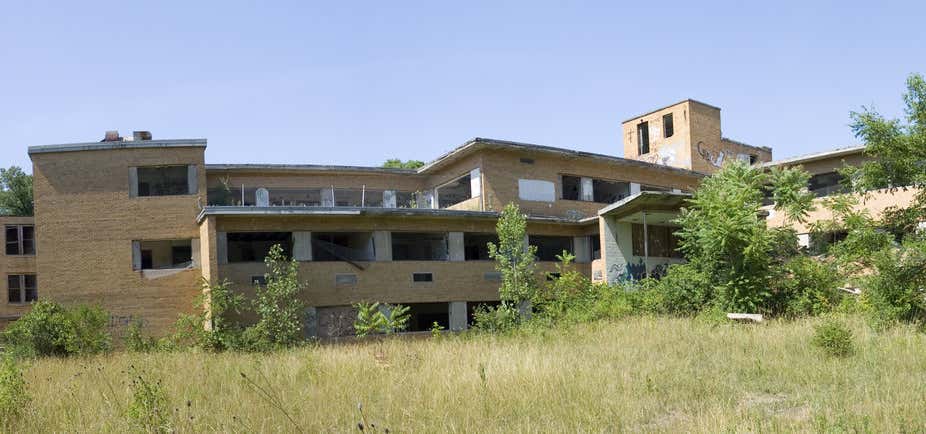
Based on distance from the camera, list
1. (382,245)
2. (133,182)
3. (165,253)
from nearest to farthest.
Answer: (133,182)
(382,245)
(165,253)

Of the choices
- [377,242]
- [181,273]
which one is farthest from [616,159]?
[181,273]

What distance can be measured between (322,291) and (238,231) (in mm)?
3596

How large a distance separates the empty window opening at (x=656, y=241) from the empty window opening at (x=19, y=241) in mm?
32649

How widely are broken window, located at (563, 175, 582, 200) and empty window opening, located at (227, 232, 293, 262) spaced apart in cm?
1294

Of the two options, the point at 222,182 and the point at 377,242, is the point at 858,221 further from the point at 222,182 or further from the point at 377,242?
the point at 222,182

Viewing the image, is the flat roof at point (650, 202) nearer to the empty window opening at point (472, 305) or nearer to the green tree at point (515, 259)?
the green tree at point (515, 259)

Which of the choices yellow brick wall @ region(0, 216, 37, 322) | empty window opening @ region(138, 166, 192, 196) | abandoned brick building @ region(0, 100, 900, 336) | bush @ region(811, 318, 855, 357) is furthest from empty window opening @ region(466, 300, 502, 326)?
yellow brick wall @ region(0, 216, 37, 322)

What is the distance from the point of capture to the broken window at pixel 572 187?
3472 cm

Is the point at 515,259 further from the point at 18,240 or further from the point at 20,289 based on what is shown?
the point at 18,240

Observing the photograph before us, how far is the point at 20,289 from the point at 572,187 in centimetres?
3045

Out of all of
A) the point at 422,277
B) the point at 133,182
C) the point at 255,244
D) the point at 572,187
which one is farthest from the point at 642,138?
the point at 133,182

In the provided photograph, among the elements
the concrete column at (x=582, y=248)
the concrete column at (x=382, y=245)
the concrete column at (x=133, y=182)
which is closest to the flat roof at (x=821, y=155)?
the concrete column at (x=582, y=248)

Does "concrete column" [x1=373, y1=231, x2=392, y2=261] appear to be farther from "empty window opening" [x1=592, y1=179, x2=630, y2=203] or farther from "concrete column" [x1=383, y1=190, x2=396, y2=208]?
"empty window opening" [x1=592, y1=179, x2=630, y2=203]

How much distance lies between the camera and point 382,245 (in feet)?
92.2
